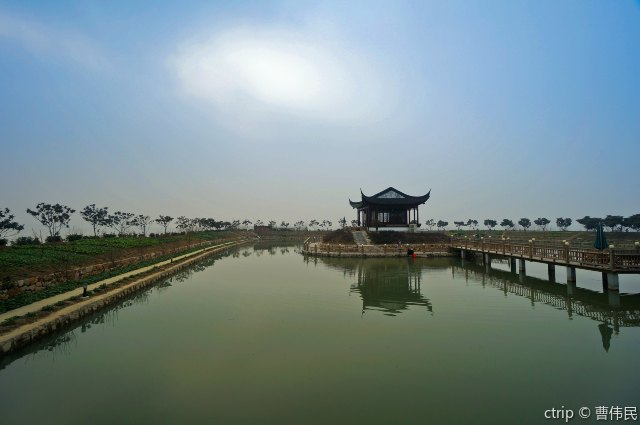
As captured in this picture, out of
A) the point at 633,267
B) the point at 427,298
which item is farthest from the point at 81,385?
the point at 633,267

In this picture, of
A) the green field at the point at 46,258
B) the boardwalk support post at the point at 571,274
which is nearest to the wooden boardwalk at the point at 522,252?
the boardwalk support post at the point at 571,274

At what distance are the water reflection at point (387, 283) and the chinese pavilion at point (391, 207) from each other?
→ 11.3m

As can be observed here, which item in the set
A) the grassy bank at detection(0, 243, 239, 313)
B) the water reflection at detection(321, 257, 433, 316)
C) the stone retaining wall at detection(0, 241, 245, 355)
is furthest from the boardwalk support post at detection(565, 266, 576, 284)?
the grassy bank at detection(0, 243, 239, 313)

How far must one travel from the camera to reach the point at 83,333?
10.9 m

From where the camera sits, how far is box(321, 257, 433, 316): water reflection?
13.9 meters

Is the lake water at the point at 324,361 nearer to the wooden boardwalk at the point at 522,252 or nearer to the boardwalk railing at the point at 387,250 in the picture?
the wooden boardwalk at the point at 522,252

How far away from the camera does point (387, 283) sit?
1916cm

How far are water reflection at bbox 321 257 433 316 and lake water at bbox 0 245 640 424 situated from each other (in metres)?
0.21

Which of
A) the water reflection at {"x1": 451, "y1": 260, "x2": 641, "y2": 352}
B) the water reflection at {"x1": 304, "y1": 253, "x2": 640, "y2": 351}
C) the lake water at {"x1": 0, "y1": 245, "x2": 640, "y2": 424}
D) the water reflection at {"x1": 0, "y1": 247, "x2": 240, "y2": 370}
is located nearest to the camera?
the lake water at {"x1": 0, "y1": 245, "x2": 640, "y2": 424}

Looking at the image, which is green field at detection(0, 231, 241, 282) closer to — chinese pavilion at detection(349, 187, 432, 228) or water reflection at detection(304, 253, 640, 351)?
water reflection at detection(304, 253, 640, 351)

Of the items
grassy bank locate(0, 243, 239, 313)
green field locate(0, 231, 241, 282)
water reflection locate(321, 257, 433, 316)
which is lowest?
water reflection locate(321, 257, 433, 316)

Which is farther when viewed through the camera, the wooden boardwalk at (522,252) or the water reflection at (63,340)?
the wooden boardwalk at (522,252)

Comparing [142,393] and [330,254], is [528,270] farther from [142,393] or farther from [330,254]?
[142,393]

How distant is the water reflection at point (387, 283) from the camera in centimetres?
1385
